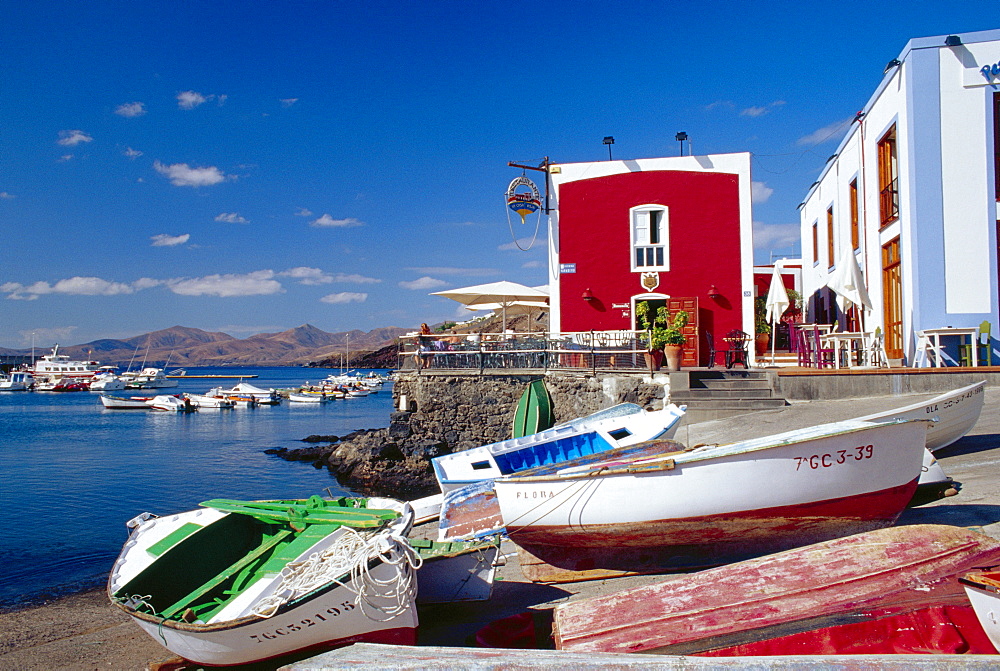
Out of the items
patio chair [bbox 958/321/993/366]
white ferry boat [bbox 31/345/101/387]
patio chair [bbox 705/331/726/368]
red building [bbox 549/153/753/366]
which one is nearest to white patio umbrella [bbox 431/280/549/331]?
red building [bbox 549/153/753/366]

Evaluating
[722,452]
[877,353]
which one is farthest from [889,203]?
[722,452]

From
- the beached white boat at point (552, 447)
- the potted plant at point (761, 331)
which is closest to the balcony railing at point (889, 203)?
the potted plant at point (761, 331)

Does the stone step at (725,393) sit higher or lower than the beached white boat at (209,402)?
higher

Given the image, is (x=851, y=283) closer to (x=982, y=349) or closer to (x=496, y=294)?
(x=982, y=349)

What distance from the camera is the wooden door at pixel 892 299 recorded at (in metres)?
14.4

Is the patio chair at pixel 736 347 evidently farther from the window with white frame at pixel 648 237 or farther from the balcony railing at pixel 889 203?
the balcony railing at pixel 889 203

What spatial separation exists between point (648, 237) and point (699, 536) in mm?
13750

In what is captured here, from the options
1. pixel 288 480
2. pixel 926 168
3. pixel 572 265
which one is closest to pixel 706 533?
pixel 926 168

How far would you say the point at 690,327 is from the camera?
17750mm

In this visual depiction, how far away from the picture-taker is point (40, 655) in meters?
6.34

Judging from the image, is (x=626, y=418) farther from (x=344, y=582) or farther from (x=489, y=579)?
(x=344, y=582)

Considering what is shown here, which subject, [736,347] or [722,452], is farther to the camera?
[736,347]

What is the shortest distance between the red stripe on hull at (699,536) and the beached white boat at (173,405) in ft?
143

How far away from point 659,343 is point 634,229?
5.85m
